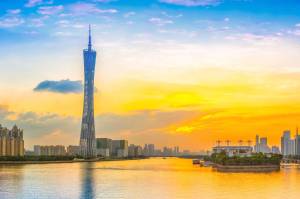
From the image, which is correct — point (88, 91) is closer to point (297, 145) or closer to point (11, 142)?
point (11, 142)

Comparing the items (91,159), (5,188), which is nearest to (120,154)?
(91,159)

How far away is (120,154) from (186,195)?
145 metres

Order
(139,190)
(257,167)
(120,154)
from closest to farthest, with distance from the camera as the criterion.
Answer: (139,190), (257,167), (120,154)

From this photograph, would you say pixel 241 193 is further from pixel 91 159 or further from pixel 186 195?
pixel 91 159

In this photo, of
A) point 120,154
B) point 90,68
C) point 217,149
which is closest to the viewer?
point 90,68

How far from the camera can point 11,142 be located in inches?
4377

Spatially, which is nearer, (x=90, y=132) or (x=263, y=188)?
(x=263, y=188)

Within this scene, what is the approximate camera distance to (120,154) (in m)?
174

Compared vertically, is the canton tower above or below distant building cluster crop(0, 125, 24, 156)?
above

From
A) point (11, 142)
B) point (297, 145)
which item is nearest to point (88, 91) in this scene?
point (11, 142)

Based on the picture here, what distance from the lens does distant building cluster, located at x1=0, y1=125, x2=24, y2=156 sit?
353ft

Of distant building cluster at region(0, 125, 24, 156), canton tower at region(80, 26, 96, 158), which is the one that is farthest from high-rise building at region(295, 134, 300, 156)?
distant building cluster at region(0, 125, 24, 156)

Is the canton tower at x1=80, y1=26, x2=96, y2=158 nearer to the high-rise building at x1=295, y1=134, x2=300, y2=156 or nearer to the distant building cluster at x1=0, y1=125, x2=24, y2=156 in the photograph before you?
the distant building cluster at x1=0, y1=125, x2=24, y2=156

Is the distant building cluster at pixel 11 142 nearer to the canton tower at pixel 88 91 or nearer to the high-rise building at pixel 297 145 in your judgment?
the canton tower at pixel 88 91
